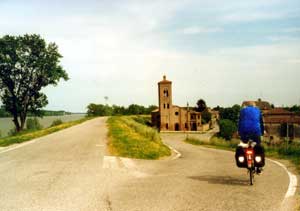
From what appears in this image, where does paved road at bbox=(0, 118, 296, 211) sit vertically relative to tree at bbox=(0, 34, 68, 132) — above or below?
below

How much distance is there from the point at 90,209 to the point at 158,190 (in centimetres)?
193

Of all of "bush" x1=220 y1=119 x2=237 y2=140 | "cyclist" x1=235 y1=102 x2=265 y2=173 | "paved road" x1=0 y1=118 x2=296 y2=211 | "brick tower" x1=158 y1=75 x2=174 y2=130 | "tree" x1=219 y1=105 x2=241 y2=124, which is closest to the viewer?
"paved road" x1=0 y1=118 x2=296 y2=211

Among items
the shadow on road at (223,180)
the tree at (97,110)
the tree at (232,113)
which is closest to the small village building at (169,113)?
the tree at (232,113)

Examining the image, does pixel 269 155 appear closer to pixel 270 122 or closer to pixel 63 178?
pixel 63 178

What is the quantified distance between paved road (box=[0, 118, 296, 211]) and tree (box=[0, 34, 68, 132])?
118 ft

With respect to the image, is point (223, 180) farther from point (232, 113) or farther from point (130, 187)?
point (232, 113)

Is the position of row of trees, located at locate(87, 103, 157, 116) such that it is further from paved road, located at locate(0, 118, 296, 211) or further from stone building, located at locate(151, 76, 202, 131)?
paved road, located at locate(0, 118, 296, 211)

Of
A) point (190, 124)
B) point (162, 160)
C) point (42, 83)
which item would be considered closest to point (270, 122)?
point (190, 124)

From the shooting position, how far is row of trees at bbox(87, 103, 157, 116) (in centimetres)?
11575

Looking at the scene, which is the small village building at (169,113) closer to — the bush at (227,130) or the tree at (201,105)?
the bush at (227,130)

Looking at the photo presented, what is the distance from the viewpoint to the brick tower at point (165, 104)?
93.6 metres

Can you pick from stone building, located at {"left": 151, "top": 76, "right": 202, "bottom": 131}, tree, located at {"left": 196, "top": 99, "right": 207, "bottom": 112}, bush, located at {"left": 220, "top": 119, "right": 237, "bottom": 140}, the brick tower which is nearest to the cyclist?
bush, located at {"left": 220, "top": 119, "right": 237, "bottom": 140}

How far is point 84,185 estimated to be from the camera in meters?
8.94

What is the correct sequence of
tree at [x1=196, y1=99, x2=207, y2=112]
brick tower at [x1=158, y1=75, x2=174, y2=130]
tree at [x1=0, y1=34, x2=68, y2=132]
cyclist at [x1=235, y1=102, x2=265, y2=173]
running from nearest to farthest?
cyclist at [x1=235, y1=102, x2=265, y2=173]
tree at [x1=0, y1=34, x2=68, y2=132]
brick tower at [x1=158, y1=75, x2=174, y2=130]
tree at [x1=196, y1=99, x2=207, y2=112]
